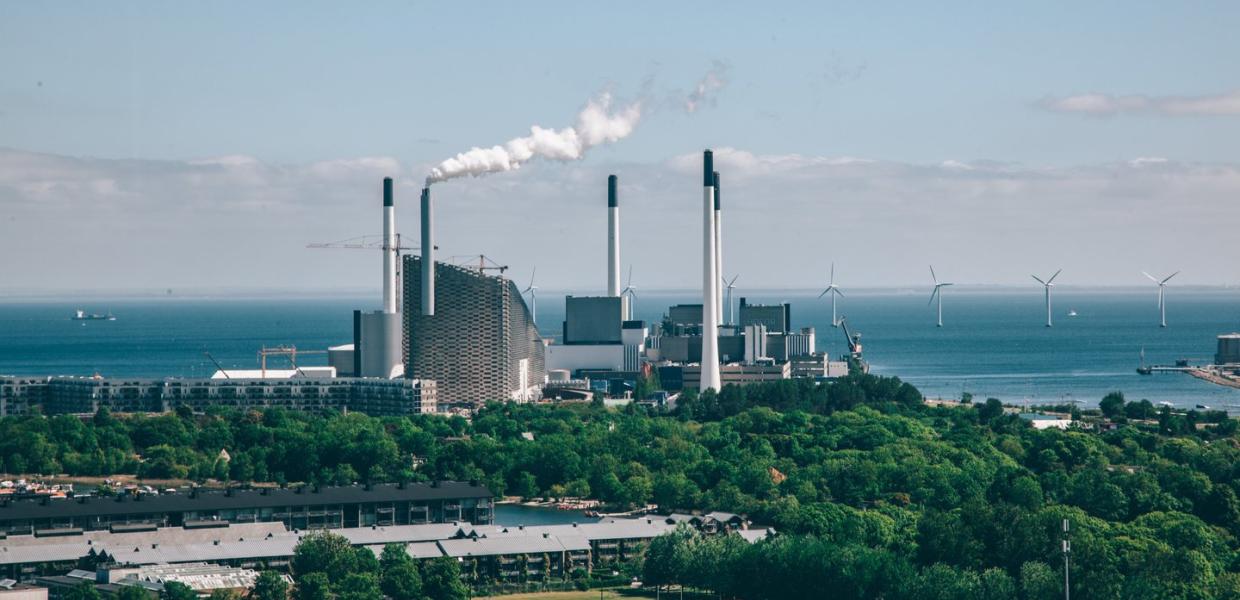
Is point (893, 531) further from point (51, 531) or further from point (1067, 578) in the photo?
point (51, 531)

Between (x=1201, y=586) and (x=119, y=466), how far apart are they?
4361 cm

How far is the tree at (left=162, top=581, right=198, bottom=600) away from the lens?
1572 inches

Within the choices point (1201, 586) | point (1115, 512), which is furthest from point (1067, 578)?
point (1115, 512)

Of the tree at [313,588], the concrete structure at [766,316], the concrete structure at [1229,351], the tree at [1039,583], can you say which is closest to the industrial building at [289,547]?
the tree at [313,588]

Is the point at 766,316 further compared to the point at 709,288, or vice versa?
the point at 766,316

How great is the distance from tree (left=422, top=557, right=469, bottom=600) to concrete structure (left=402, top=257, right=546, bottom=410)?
54602 mm

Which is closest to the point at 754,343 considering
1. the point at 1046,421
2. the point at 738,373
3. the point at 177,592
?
the point at 738,373

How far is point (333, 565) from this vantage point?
44406 millimetres

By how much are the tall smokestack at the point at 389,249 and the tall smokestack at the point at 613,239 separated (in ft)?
49.0

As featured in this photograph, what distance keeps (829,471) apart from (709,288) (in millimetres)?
38066

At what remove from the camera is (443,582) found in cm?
4347

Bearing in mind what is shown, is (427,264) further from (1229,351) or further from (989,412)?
(1229,351)

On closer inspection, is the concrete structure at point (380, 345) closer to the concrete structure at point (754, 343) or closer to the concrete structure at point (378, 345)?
the concrete structure at point (378, 345)

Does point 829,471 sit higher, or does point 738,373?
point 738,373
